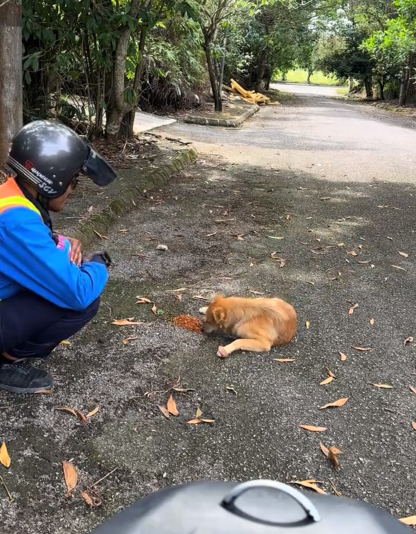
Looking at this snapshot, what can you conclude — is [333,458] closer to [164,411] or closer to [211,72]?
[164,411]

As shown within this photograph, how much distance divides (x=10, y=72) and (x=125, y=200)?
171cm

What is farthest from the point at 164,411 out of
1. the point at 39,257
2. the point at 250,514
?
the point at 250,514

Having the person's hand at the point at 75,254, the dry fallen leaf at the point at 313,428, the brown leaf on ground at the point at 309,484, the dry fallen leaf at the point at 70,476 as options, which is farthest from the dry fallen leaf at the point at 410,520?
the person's hand at the point at 75,254

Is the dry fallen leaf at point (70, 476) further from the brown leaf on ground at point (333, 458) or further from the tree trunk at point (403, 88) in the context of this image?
the tree trunk at point (403, 88)

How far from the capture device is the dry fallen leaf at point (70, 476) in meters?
2.16

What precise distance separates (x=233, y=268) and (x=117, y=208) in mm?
1729

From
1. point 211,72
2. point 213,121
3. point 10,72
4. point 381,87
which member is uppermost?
point 381,87

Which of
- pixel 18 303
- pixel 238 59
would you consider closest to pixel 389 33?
pixel 238 59

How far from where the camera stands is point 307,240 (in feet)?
18.0

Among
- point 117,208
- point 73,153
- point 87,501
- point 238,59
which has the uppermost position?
point 238,59

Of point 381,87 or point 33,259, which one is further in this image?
point 381,87

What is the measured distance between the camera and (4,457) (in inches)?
89.4

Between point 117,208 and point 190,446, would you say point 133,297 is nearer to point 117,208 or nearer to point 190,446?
point 190,446

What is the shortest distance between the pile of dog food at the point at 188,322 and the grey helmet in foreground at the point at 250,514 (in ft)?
8.49
